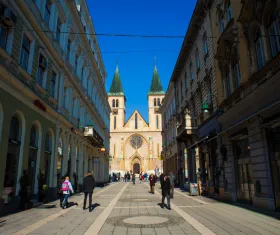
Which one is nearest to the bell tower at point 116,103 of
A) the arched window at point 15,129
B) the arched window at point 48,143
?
the arched window at point 48,143

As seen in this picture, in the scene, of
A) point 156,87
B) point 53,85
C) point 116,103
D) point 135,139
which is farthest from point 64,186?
point 156,87

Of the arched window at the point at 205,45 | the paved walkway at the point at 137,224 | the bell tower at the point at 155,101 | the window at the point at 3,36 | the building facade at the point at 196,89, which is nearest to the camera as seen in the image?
the paved walkway at the point at 137,224

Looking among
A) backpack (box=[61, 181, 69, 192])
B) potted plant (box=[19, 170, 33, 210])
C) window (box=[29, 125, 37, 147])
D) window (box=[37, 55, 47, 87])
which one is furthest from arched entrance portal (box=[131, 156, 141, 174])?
potted plant (box=[19, 170, 33, 210])

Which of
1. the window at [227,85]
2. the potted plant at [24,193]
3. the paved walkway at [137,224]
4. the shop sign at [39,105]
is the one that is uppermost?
the window at [227,85]

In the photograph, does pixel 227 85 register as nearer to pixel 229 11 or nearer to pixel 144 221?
pixel 229 11

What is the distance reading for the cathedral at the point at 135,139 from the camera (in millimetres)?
72438

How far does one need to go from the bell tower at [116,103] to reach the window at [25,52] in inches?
2501

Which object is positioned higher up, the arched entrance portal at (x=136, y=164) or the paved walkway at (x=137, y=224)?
the arched entrance portal at (x=136, y=164)

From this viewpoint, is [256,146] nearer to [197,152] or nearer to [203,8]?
[197,152]

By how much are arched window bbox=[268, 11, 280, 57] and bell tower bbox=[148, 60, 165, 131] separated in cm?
6349

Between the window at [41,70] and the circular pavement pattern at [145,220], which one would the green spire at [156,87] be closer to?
the window at [41,70]

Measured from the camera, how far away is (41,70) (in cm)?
1472

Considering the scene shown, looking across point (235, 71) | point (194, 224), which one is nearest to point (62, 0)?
point (235, 71)

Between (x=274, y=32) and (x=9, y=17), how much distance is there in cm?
1047
